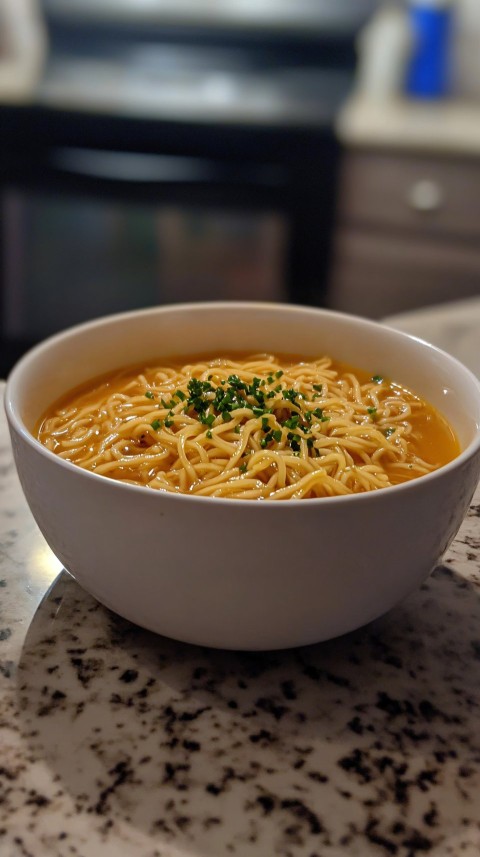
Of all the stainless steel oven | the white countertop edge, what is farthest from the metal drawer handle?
the stainless steel oven

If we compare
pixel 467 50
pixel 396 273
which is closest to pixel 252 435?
pixel 396 273

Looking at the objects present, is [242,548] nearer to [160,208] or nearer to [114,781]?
[114,781]

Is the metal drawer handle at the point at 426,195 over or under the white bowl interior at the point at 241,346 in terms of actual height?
under

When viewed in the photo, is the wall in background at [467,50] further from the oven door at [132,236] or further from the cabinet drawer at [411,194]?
the oven door at [132,236]

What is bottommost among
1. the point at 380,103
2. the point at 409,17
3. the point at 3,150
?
the point at 3,150

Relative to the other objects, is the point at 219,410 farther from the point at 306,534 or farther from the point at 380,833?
the point at 380,833

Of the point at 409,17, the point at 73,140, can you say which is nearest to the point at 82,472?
the point at 73,140

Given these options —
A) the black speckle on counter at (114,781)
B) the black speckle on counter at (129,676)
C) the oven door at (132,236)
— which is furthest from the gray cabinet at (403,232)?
the black speckle on counter at (114,781)
